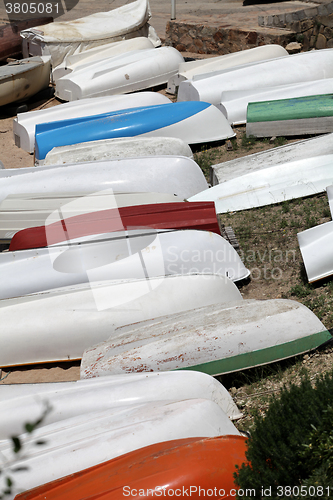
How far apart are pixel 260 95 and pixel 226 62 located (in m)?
2.03

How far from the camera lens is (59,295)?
452cm

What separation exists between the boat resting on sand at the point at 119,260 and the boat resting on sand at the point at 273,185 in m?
1.36

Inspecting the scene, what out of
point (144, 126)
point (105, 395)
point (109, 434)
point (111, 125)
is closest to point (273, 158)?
point (144, 126)

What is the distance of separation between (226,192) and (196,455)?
14.0 ft

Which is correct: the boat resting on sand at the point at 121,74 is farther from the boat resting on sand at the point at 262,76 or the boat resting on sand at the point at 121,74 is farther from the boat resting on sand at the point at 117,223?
the boat resting on sand at the point at 117,223

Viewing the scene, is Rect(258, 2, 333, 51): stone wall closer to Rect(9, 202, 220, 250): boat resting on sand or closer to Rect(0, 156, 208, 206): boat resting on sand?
Rect(0, 156, 208, 206): boat resting on sand

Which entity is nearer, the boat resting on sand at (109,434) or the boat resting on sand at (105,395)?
the boat resting on sand at (109,434)

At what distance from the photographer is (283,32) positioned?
1098 centimetres

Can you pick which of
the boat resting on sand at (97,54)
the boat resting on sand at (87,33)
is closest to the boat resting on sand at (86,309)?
the boat resting on sand at (97,54)

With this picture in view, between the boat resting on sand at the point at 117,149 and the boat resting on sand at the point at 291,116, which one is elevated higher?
the boat resting on sand at the point at 291,116

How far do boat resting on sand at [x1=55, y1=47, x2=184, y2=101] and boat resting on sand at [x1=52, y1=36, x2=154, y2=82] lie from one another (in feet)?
1.40

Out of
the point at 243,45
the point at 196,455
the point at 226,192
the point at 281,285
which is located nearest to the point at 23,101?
the point at 243,45

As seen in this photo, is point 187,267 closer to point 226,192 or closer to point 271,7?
point 226,192

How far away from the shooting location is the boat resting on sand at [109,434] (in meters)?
2.81
